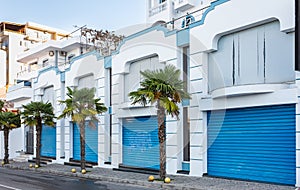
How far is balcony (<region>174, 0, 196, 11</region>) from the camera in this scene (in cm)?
2417

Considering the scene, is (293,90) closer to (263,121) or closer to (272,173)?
(263,121)

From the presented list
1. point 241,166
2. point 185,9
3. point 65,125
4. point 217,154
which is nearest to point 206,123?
point 217,154

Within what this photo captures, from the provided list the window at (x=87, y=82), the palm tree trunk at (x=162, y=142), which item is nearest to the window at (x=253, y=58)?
the palm tree trunk at (x=162, y=142)

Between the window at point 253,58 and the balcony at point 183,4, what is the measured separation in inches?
364

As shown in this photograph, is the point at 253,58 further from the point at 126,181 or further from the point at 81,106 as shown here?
the point at 81,106

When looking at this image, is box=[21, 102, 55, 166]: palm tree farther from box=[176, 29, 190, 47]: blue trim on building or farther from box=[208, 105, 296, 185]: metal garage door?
box=[208, 105, 296, 185]: metal garage door

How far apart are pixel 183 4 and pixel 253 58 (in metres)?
11.2

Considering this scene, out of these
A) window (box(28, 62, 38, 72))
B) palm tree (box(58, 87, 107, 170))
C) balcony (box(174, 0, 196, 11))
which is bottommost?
palm tree (box(58, 87, 107, 170))

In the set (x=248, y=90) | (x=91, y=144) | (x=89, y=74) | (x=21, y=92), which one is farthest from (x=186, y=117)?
(x=21, y=92)

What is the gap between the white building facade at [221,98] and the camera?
12977mm

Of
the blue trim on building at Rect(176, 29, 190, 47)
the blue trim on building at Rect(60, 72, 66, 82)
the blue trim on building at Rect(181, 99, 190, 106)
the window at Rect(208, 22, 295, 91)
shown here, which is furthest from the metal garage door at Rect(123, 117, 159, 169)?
the blue trim on building at Rect(60, 72, 66, 82)

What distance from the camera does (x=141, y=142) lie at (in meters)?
19.7

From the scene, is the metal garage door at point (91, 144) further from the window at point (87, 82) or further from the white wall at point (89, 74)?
the window at point (87, 82)

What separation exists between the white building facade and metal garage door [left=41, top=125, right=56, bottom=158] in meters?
7.96
